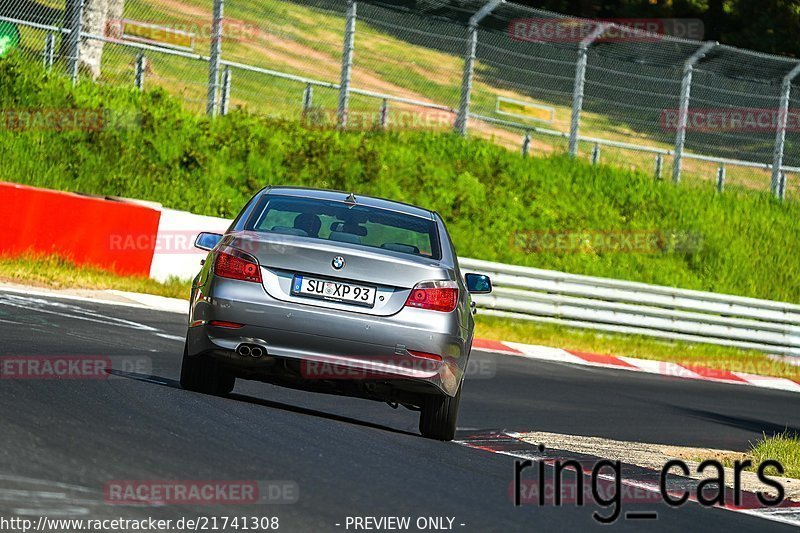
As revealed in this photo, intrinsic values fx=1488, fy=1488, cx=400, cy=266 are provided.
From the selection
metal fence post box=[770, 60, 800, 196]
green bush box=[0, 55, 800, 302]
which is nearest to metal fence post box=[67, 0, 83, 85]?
green bush box=[0, 55, 800, 302]

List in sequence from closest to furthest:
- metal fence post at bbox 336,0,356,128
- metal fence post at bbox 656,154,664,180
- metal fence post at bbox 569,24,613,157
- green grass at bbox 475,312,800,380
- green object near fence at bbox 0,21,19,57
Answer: green grass at bbox 475,312,800,380 → green object near fence at bbox 0,21,19,57 → metal fence post at bbox 336,0,356,128 → metal fence post at bbox 569,24,613,157 → metal fence post at bbox 656,154,664,180

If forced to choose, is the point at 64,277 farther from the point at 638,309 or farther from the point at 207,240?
the point at 638,309

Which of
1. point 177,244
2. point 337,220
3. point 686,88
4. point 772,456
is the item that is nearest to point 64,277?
point 177,244

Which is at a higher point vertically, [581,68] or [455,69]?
[581,68]

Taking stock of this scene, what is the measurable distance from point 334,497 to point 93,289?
1077cm

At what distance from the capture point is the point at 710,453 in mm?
11664

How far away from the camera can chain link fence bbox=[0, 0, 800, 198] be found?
2428 centimetres

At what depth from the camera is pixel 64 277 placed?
17.1 metres

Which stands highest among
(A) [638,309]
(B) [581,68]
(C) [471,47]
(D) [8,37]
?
(C) [471,47]

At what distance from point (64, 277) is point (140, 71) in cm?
955

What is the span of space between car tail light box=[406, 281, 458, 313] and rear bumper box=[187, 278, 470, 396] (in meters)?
0.04

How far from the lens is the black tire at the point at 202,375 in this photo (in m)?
9.65

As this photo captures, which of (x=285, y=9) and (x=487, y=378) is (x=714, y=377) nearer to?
(x=487, y=378)
